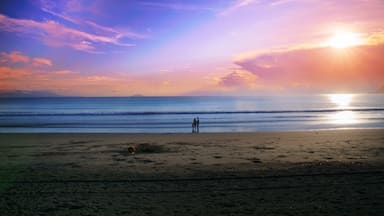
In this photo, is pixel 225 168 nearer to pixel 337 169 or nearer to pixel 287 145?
pixel 337 169

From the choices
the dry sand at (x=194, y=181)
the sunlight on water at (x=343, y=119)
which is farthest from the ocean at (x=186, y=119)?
the dry sand at (x=194, y=181)

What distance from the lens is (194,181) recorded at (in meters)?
8.84

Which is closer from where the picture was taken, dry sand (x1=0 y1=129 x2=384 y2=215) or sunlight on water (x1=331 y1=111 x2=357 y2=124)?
dry sand (x1=0 y1=129 x2=384 y2=215)

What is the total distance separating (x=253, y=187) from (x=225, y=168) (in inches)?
97.9

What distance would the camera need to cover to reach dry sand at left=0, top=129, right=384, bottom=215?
665 cm

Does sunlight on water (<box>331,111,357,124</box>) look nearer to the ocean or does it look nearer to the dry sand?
the ocean

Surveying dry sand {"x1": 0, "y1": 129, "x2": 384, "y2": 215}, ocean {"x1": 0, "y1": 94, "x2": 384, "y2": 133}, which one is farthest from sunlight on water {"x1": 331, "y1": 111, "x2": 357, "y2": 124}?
dry sand {"x1": 0, "y1": 129, "x2": 384, "y2": 215}

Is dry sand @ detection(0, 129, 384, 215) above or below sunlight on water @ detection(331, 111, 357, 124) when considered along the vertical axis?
below

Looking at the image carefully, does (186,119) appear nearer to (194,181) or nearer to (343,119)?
(343,119)

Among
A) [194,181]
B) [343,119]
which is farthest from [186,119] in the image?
[194,181]

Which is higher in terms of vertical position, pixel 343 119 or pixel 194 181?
pixel 343 119

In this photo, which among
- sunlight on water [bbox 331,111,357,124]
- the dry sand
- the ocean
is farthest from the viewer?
sunlight on water [bbox 331,111,357,124]

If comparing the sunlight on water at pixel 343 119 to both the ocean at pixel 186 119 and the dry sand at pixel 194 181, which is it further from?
the dry sand at pixel 194 181

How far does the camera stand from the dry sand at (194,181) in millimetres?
6652
